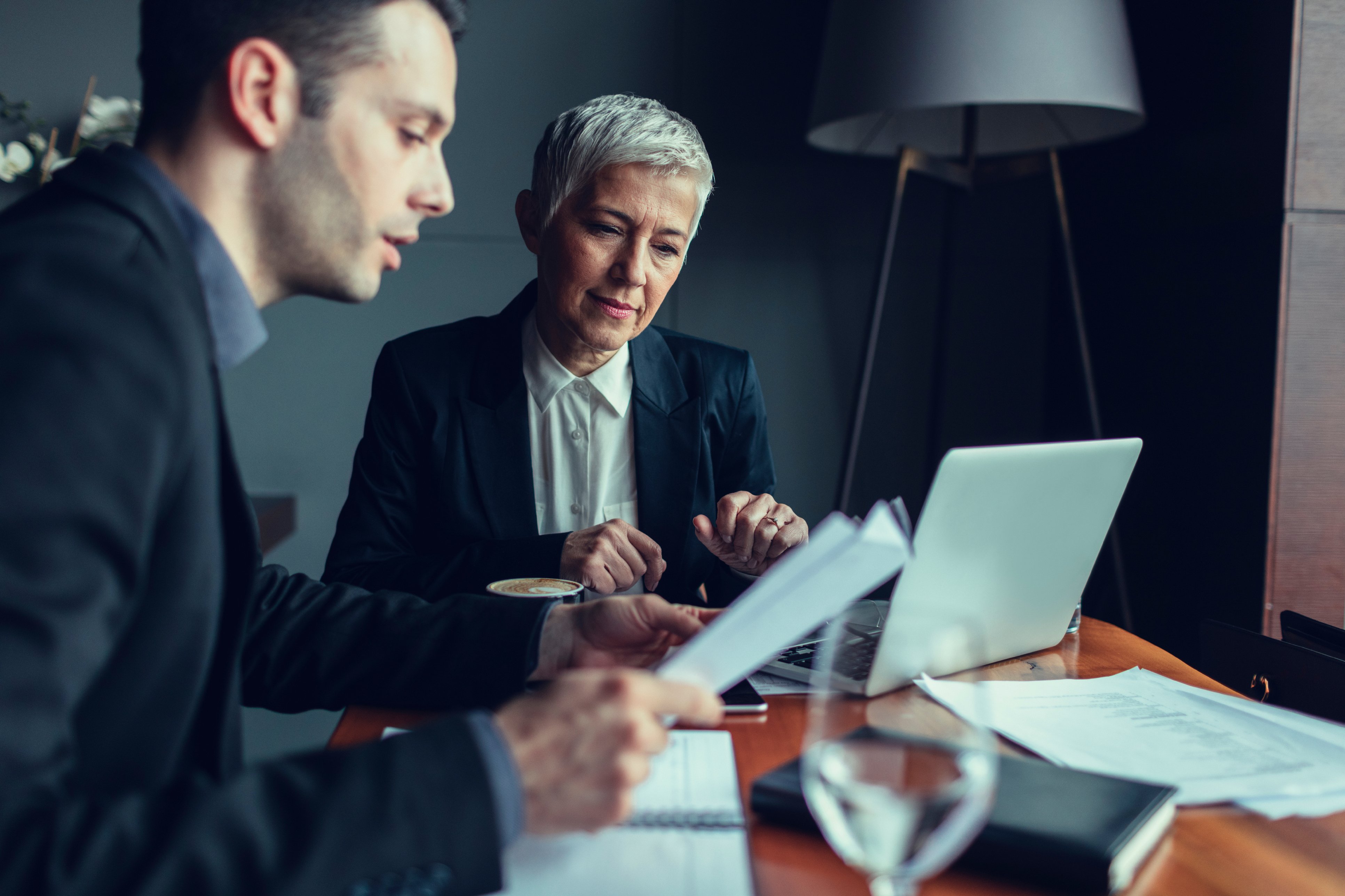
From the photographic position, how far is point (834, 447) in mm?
3111

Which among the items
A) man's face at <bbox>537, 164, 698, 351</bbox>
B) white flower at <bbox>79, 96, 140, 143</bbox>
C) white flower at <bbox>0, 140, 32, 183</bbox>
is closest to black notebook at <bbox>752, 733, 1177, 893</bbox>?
man's face at <bbox>537, 164, 698, 351</bbox>

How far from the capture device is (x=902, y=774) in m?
0.56

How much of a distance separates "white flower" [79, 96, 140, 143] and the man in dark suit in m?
2.19

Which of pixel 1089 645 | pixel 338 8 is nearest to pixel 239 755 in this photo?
pixel 338 8

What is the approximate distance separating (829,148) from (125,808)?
243cm

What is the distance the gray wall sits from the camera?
2.79 meters

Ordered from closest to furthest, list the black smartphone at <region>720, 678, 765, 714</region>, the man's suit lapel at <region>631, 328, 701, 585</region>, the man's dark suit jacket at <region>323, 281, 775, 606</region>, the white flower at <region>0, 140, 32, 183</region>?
the black smartphone at <region>720, 678, 765, 714</region>
the man's dark suit jacket at <region>323, 281, 775, 606</region>
the man's suit lapel at <region>631, 328, 701, 585</region>
the white flower at <region>0, 140, 32, 183</region>

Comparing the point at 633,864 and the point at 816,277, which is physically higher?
the point at 816,277

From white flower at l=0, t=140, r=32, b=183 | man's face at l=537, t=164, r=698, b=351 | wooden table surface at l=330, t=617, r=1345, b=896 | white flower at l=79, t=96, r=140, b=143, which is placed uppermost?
white flower at l=79, t=96, r=140, b=143

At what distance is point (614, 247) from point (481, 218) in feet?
4.23

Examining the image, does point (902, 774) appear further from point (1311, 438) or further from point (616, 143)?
point (1311, 438)

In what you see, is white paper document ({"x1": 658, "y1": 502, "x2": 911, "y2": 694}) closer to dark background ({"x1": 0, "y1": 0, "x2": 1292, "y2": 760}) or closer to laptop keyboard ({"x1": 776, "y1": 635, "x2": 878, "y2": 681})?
laptop keyboard ({"x1": 776, "y1": 635, "x2": 878, "y2": 681})

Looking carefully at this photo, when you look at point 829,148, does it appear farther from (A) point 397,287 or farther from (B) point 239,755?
(B) point 239,755

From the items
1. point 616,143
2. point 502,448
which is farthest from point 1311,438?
point 502,448
